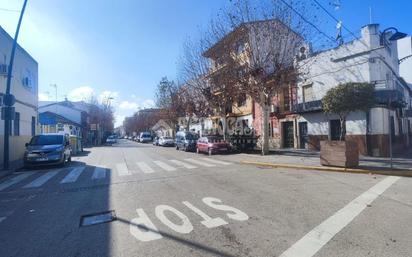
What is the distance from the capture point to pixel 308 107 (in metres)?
24.7

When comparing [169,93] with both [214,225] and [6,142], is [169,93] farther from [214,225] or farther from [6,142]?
[214,225]

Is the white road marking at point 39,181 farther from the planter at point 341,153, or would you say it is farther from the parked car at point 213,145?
the parked car at point 213,145

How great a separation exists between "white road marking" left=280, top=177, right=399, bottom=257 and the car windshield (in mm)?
15716

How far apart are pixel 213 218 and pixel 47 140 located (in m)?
14.8

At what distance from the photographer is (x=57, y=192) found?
9859mm

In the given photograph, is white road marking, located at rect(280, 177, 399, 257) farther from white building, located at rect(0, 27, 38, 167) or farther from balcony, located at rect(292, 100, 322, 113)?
white building, located at rect(0, 27, 38, 167)

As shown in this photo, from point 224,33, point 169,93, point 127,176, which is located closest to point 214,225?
point 127,176

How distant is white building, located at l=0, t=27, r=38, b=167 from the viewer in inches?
763

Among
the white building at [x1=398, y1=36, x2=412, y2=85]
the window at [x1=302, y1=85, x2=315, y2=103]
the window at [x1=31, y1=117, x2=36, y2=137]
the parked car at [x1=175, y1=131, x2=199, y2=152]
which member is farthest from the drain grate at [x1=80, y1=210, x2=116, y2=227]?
the white building at [x1=398, y1=36, x2=412, y2=85]

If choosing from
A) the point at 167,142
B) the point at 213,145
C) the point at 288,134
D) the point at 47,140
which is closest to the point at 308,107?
the point at 288,134

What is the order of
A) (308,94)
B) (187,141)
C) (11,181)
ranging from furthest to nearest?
(187,141)
(308,94)
(11,181)

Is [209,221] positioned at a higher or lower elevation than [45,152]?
lower

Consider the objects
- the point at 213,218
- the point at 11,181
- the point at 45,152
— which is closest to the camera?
the point at 213,218

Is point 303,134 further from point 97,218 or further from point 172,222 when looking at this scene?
point 97,218
